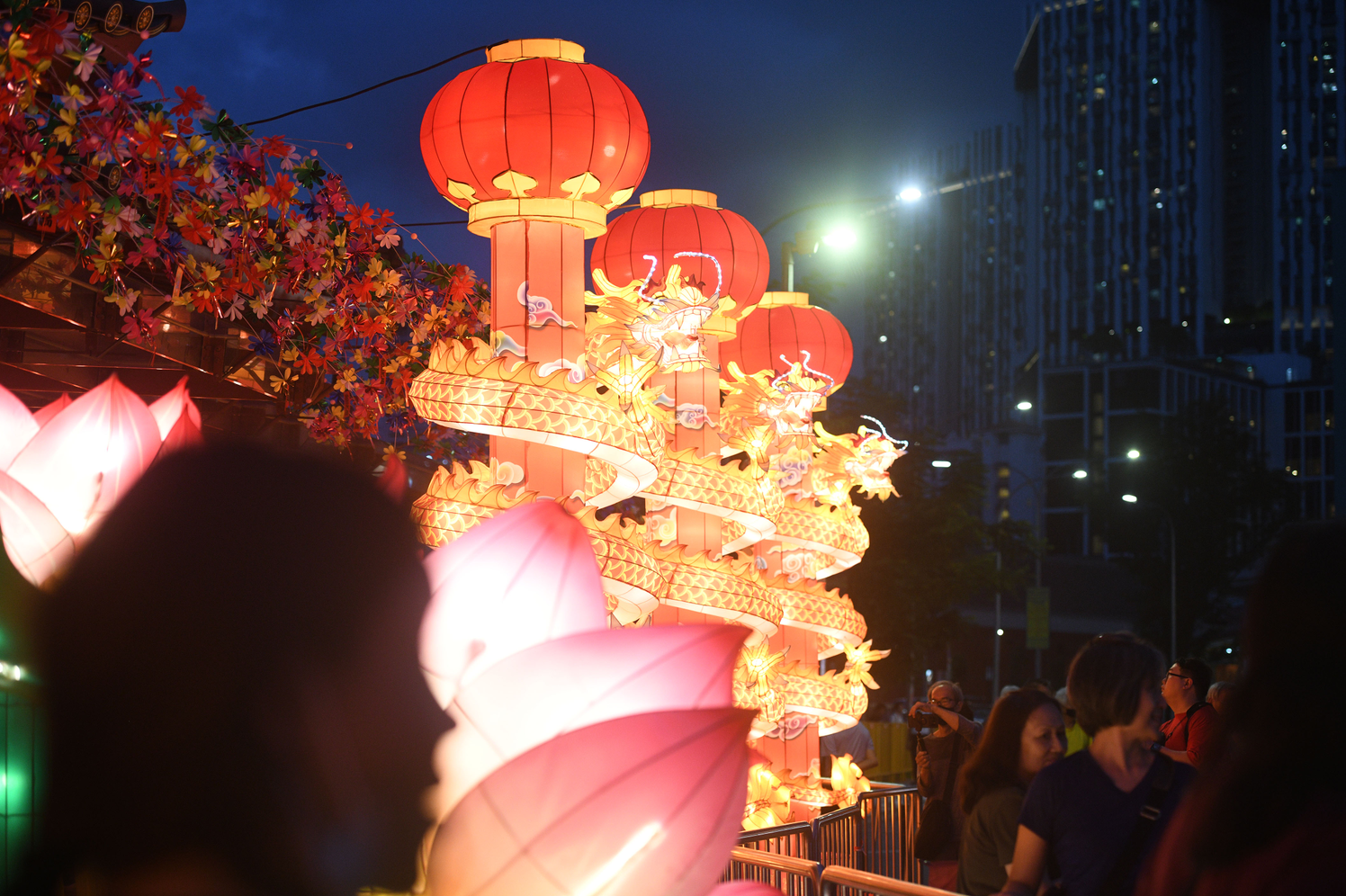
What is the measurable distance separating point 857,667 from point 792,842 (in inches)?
117

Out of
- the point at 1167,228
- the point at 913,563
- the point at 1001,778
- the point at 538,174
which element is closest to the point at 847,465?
the point at 538,174

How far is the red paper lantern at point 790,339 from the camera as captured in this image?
33.2 feet

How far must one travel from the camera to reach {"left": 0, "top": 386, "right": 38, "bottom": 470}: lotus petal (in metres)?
1.77

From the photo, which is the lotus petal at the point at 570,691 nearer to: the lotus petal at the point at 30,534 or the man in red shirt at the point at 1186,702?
the lotus petal at the point at 30,534

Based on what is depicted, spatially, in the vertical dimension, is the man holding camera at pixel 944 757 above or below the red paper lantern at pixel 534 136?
below

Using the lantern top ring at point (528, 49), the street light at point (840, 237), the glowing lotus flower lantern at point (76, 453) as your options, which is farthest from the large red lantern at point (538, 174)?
the street light at point (840, 237)

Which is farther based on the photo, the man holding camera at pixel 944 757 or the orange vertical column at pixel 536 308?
the orange vertical column at pixel 536 308

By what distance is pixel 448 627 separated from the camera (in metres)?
1.33

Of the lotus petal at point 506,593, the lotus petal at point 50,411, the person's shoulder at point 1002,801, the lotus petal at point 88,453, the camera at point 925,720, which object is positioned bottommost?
the camera at point 925,720

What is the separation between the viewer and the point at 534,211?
20.5 ft

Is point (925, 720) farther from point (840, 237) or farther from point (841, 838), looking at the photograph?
point (840, 237)

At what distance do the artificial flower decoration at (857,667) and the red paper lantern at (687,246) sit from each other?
2942 millimetres

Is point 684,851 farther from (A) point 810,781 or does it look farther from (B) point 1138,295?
(B) point 1138,295

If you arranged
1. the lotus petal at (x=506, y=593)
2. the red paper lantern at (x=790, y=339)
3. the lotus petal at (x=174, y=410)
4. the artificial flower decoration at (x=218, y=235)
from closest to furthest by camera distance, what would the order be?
the lotus petal at (x=506, y=593) < the lotus petal at (x=174, y=410) < the artificial flower decoration at (x=218, y=235) < the red paper lantern at (x=790, y=339)
